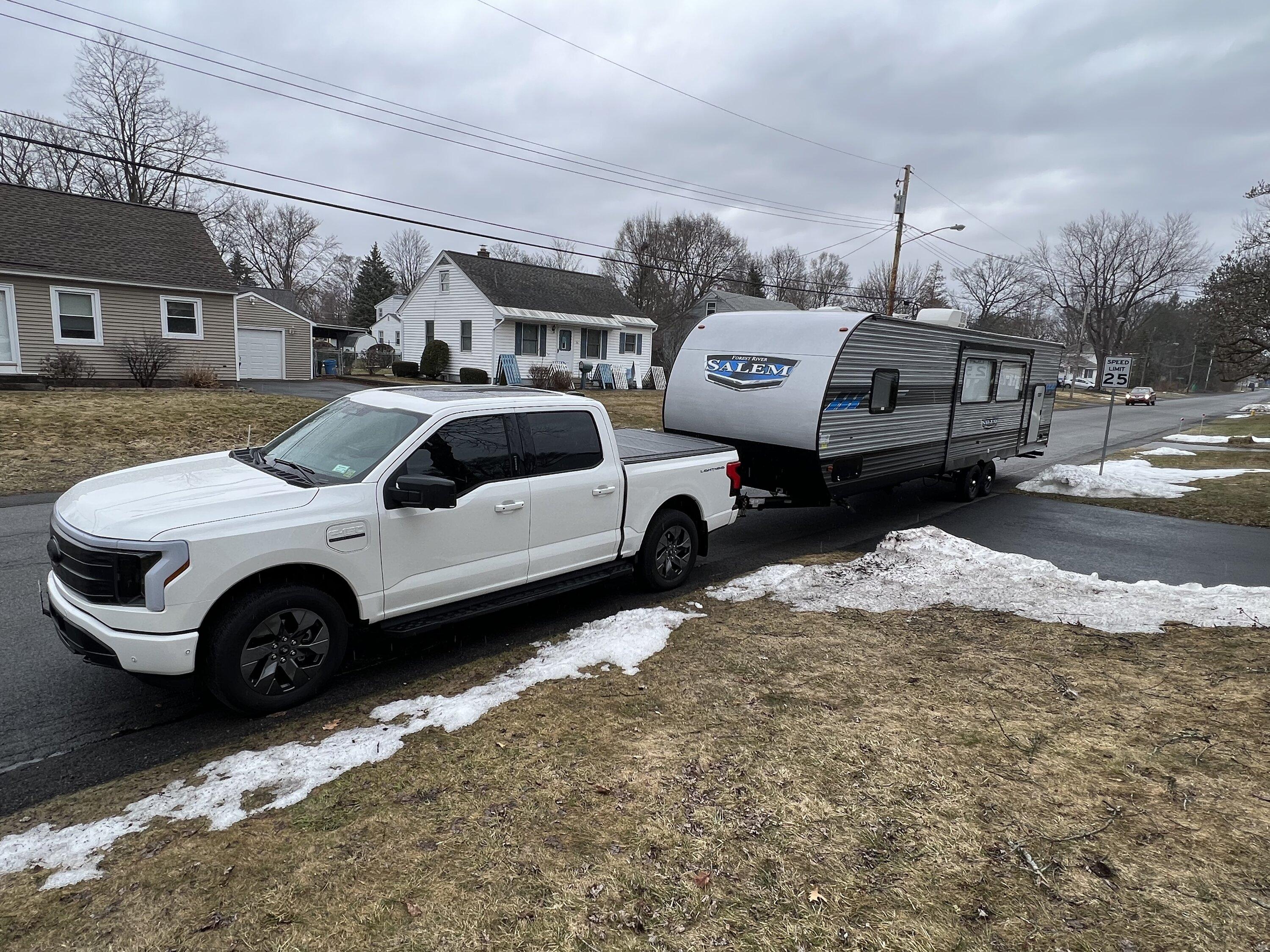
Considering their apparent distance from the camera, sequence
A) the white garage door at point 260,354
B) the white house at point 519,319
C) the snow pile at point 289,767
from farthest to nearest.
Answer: the white house at point 519,319 < the white garage door at point 260,354 < the snow pile at point 289,767

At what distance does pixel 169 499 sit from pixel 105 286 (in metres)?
21.1

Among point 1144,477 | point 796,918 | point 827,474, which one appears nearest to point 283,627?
point 796,918

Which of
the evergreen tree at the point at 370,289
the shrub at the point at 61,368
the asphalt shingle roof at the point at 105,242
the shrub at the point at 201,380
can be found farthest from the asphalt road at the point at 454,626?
the evergreen tree at the point at 370,289

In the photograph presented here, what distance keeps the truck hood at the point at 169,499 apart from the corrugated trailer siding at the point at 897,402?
6.16 meters

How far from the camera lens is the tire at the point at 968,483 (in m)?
12.1

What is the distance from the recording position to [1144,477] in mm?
15047

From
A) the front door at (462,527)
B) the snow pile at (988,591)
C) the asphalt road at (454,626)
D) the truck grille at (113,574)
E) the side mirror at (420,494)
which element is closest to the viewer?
the truck grille at (113,574)

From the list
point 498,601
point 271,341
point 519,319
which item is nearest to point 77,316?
point 271,341

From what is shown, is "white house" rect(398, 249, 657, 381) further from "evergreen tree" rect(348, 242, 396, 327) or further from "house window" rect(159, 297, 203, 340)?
"evergreen tree" rect(348, 242, 396, 327)

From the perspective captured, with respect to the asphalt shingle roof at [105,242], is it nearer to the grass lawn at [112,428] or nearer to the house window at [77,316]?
the house window at [77,316]

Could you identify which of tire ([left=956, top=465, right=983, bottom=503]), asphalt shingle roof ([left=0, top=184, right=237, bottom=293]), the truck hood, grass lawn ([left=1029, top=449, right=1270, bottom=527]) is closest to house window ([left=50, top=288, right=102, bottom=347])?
asphalt shingle roof ([left=0, top=184, right=237, bottom=293])

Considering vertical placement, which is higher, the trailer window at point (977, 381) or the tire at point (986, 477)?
the trailer window at point (977, 381)

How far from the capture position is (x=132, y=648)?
3559 mm

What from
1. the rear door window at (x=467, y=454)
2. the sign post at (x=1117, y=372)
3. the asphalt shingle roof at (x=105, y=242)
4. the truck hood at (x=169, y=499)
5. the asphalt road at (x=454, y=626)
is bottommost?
the asphalt road at (x=454, y=626)
